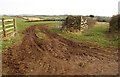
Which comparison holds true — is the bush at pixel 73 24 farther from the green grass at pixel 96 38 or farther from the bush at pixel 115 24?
the bush at pixel 115 24

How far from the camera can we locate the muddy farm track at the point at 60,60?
8.84 metres

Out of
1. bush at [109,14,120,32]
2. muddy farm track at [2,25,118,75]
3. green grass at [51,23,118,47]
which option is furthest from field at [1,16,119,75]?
bush at [109,14,120,32]

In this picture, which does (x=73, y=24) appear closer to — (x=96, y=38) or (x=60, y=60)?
(x=96, y=38)

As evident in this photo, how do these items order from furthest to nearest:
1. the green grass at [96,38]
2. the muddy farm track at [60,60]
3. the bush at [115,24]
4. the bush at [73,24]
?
the bush at [73,24] → the bush at [115,24] → the green grass at [96,38] → the muddy farm track at [60,60]

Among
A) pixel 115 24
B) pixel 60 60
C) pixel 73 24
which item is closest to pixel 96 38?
pixel 73 24

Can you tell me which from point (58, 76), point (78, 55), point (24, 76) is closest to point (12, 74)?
point (24, 76)

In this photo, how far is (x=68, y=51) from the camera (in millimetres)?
12562

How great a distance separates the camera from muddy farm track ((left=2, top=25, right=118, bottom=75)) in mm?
8844

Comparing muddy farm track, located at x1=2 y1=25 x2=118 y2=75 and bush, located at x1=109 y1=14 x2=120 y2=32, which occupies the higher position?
bush, located at x1=109 y1=14 x2=120 y2=32

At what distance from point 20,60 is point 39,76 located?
2.52 meters

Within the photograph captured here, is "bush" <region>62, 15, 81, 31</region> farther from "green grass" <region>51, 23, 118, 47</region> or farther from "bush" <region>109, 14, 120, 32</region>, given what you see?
"bush" <region>109, 14, 120, 32</region>

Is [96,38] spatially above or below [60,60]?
above

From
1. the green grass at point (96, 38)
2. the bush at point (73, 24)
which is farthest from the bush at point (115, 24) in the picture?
the bush at point (73, 24)

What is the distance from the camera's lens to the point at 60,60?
10430 millimetres
